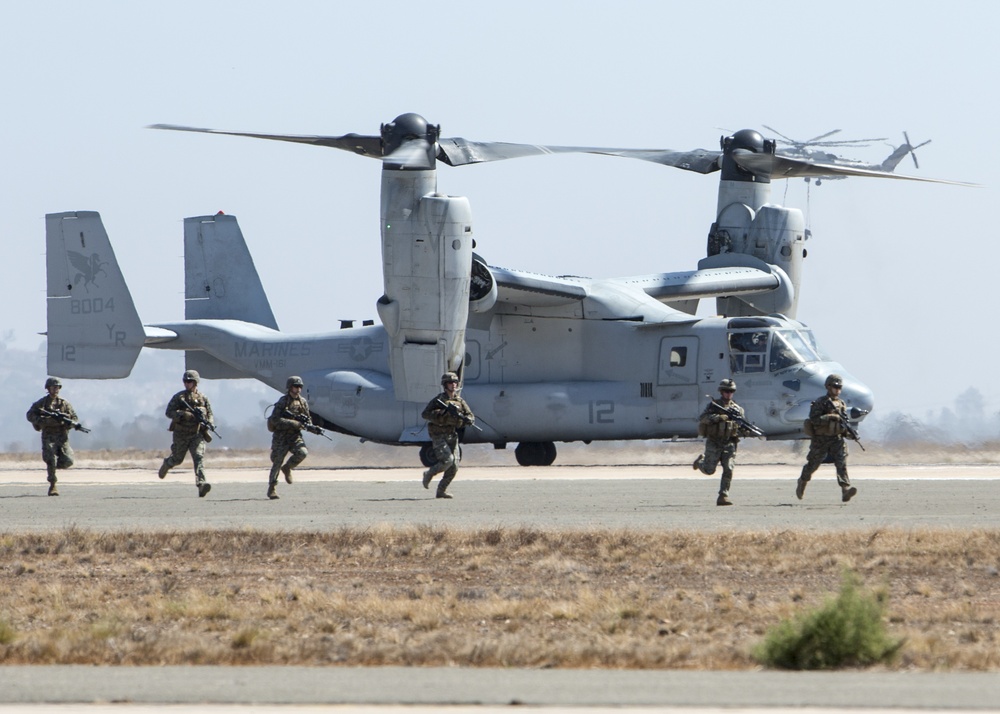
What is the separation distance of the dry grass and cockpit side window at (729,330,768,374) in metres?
14.9

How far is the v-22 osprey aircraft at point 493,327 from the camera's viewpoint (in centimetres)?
2792

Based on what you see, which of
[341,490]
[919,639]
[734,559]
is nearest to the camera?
[919,639]

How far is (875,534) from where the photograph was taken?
1526 centimetres

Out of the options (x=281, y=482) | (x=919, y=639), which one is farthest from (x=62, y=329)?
(x=919, y=639)

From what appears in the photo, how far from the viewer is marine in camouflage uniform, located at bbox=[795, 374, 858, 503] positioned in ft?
64.0

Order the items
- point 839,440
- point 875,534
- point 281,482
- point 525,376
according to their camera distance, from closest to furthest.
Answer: point 875,534 < point 839,440 < point 281,482 < point 525,376

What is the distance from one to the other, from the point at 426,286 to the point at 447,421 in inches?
281

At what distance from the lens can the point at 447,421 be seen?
20922 mm

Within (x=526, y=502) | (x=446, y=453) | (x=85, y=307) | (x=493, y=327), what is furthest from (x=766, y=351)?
(x=85, y=307)

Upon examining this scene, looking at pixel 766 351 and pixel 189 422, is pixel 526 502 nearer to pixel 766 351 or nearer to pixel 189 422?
pixel 189 422

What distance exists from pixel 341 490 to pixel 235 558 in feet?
32.6

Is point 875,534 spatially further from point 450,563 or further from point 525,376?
point 525,376

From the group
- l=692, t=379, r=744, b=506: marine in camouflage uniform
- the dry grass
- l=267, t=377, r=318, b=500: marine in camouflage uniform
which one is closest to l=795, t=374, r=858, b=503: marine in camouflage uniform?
l=692, t=379, r=744, b=506: marine in camouflage uniform

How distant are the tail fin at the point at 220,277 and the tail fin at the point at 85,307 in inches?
163
